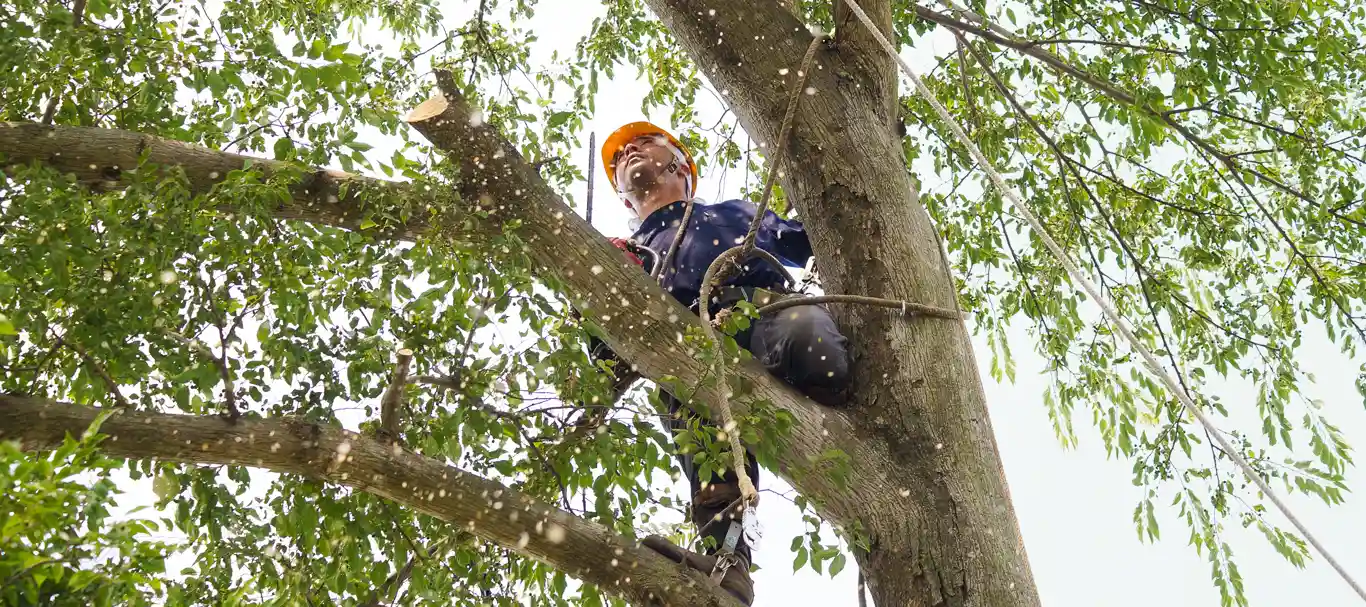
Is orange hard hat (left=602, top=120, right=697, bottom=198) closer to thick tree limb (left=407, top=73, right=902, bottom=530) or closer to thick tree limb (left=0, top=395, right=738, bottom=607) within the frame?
thick tree limb (left=407, top=73, right=902, bottom=530)

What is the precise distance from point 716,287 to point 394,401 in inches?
36.9

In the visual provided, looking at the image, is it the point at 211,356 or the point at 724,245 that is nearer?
the point at 211,356

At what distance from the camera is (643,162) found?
3.95 metres

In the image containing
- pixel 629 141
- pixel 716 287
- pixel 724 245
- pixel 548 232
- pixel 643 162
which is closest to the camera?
pixel 548 232

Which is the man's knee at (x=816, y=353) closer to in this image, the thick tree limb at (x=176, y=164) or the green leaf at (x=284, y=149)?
the thick tree limb at (x=176, y=164)

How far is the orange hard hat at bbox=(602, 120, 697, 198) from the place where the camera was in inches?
162

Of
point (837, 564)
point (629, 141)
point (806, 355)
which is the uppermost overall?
point (629, 141)

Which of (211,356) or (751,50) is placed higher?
(751,50)

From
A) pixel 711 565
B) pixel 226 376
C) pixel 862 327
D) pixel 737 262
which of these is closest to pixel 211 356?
pixel 226 376

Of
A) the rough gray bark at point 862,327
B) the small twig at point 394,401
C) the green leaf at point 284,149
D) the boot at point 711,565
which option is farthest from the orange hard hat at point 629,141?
the small twig at point 394,401

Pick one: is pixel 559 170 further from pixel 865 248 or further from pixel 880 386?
pixel 880 386

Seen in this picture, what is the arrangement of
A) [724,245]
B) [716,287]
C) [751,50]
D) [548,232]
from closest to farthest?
[548,232] → [716,287] → [751,50] → [724,245]

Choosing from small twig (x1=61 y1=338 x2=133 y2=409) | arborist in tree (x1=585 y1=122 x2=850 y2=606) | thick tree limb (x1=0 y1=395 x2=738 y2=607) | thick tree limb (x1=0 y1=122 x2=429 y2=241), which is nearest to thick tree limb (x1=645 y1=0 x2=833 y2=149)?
arborist in tree (x1=585 y1=122 x2=850 y2=606)

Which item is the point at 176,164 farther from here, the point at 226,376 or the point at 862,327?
the point at 862,327
